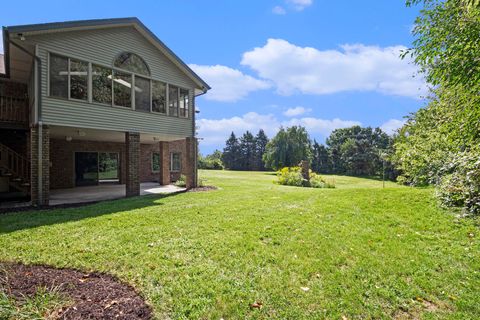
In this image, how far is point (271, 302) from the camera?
3.18 m

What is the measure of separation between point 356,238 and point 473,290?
1.85 metres

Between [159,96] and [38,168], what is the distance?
5551mm

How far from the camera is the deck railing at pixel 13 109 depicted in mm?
10648

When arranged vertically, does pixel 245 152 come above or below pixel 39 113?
above

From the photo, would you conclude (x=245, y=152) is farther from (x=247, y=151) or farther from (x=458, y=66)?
(x=458, y=66)

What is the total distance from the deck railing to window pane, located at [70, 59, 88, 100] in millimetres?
3463

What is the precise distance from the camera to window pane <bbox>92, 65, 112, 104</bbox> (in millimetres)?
10047

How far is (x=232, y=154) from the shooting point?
2557 inches

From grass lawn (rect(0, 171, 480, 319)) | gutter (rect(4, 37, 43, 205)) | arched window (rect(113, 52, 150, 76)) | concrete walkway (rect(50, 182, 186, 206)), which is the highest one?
arched window (rect(113, 52, 150, 76))

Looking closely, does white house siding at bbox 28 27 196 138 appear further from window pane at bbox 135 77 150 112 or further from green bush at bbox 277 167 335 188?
green bush at bbox 277 167 335 188

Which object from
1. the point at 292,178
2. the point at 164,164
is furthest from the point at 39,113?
the point at 292,178

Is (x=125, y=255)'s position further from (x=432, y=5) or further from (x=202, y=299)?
(x=432, y=5)

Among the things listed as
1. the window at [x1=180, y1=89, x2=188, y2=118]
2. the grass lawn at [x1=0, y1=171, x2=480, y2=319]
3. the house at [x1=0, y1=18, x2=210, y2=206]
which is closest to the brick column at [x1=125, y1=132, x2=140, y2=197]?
the house at [x1=0, y1=18, x2=210, y2=206]

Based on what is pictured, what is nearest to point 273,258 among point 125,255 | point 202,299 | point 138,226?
point 202,299
